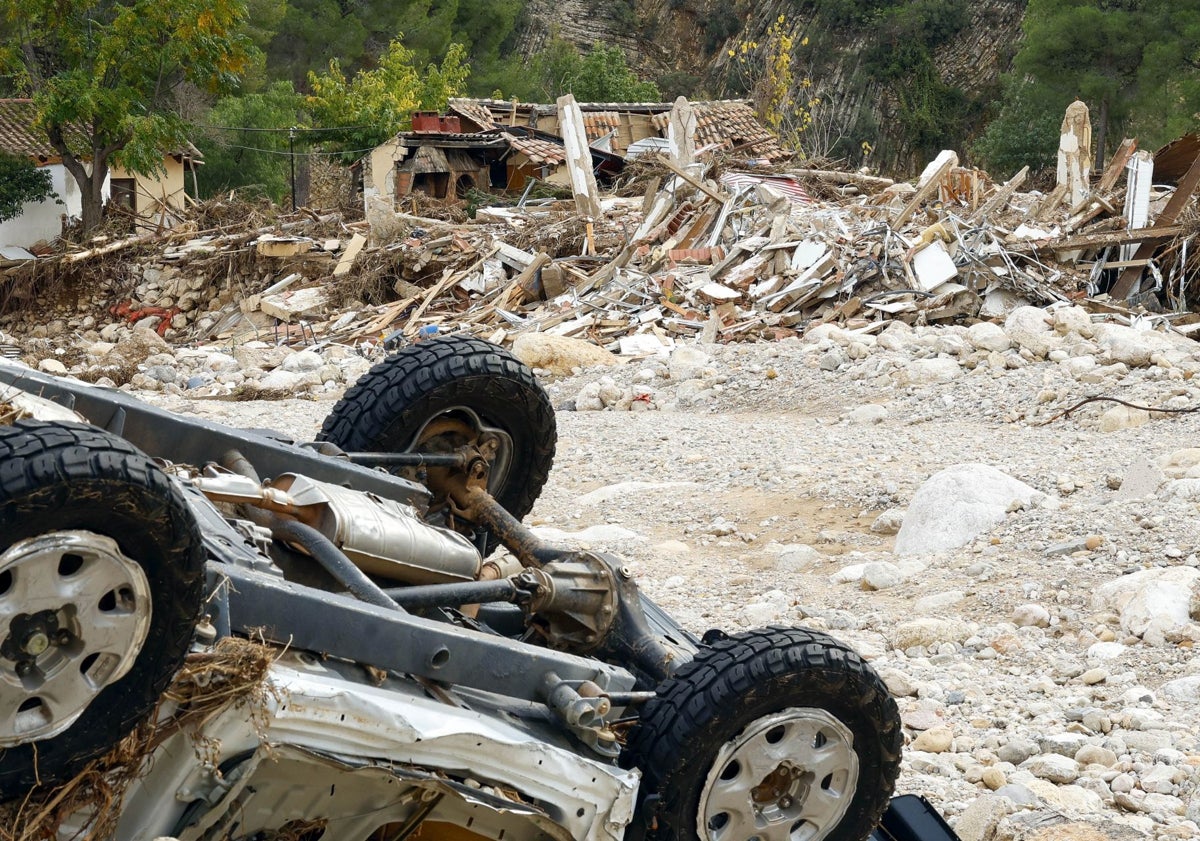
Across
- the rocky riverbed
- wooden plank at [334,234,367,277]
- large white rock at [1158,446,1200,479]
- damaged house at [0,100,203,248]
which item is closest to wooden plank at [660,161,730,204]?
wooden plank at [334,234,367,277]

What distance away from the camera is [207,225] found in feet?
93.9

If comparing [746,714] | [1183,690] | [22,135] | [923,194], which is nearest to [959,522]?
[1183,690]

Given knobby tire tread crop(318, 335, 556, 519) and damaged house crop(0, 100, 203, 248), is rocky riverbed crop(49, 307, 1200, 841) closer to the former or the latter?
knobby tire tread crop(318, 335, 556, 519)

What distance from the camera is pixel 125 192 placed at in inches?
1420

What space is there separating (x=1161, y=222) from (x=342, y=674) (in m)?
15.7

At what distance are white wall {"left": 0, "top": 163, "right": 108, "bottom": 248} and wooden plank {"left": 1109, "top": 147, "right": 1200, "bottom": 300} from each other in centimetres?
2684

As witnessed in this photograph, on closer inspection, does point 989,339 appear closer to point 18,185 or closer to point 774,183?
point 774,183

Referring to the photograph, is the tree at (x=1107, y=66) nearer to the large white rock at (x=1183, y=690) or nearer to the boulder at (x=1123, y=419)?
the boulder at (x=1123, y=419)

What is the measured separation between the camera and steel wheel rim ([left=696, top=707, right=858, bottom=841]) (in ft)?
10.9

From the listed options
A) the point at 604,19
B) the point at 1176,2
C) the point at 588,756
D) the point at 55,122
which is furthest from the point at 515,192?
the point at 604,19

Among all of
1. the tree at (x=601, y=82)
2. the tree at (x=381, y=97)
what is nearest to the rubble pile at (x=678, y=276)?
the tree at (x=381, y=97)

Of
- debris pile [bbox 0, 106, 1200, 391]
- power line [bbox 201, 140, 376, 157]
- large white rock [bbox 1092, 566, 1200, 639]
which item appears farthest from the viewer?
power line [bbox 201, 140, 376, 157]

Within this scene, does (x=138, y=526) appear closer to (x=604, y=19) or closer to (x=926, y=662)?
(x=926, y=662)

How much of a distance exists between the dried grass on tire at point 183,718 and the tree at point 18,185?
34.7 metres
